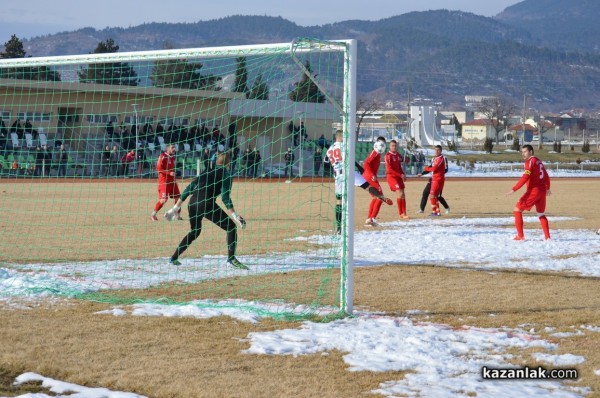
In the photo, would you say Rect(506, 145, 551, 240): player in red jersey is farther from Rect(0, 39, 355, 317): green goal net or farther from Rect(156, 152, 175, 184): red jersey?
Rect(156, 152, 175, 184): red jersey

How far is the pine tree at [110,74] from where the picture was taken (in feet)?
48.6

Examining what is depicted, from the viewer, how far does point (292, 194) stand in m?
30.0

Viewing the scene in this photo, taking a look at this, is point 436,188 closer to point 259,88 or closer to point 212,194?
point 259,88

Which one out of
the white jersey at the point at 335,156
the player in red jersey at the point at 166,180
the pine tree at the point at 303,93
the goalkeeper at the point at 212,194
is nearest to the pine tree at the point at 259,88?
the pine tree at the point at 303,93

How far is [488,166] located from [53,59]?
182ft

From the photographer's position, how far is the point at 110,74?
20.9m

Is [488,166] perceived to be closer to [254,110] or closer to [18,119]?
[18,119]

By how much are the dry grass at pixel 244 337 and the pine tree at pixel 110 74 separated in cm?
406

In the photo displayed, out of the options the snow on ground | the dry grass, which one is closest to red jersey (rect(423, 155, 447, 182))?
the snow on ground

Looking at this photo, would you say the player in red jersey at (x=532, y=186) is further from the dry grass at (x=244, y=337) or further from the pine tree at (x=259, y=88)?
Result: the pine tree at (x=259, y=88)

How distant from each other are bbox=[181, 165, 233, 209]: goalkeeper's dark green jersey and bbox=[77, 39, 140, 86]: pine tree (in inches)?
73.3

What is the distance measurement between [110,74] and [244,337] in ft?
47.6

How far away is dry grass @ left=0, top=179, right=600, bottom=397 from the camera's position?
246 inches

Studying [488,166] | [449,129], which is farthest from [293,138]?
[449,129]
